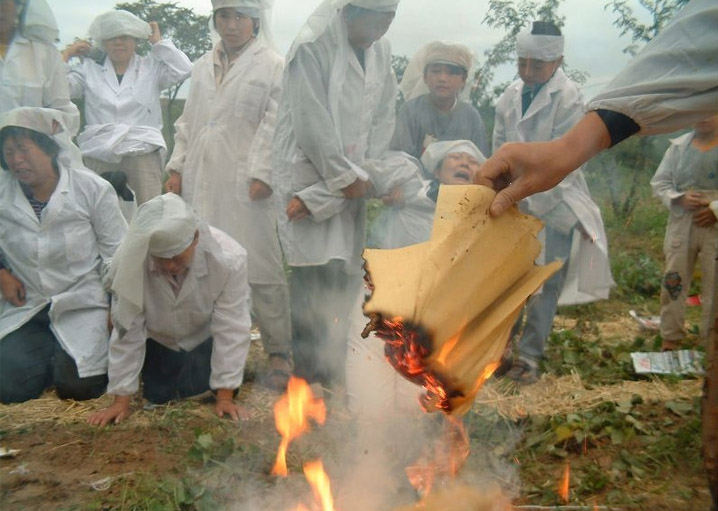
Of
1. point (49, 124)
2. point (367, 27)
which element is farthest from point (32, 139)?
point (367, 27)

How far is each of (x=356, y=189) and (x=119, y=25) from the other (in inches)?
99.1

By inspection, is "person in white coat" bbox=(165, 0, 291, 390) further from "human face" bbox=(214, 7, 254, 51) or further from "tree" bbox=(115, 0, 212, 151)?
"tree" bbox=(115, 0, 212, 151)

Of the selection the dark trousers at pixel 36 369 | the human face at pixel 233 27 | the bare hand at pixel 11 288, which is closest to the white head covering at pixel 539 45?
the human face at pixel 233 27

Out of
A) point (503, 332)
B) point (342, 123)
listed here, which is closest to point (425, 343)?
point (503, 332)

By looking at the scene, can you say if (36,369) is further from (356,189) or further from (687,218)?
(687,218)

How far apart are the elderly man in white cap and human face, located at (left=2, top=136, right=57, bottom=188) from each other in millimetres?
2297

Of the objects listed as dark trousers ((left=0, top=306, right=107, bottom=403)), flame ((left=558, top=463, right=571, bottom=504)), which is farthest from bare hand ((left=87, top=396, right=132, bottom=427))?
flame ((left=558, top=463, right=571, bottom=504))

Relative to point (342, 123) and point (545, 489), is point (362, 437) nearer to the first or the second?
point (545, 489)

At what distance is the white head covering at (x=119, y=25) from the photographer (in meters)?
5.05

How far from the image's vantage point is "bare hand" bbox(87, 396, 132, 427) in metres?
3.84

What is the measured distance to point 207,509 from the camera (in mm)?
2936

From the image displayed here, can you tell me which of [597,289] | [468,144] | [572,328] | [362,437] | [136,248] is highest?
[468,144]

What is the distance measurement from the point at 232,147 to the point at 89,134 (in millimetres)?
1293

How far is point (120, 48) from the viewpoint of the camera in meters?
5.11
